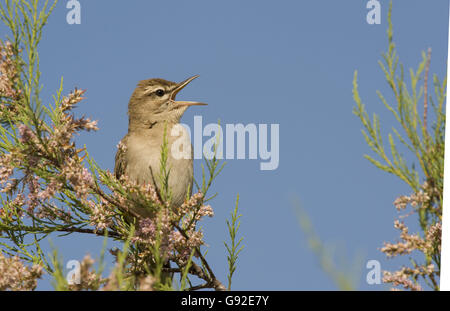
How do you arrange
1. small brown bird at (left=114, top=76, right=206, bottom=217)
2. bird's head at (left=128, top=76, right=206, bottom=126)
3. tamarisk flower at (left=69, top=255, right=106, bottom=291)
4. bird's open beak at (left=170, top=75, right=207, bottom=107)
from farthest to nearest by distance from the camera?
bird's head at (left=128, top=76, right=206, bottom=126) < bird's open beak at (left=170, top=75, right=207, bottom=107) < small brown bird at (left=114, top=76, right=206, bottom=217) < tamarisk flower at (left=69, top=255, right=106, bottom=291)

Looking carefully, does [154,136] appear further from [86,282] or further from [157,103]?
[86,282]

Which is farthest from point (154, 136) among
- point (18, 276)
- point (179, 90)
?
point (18, 276)

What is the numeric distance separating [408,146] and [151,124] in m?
4.36

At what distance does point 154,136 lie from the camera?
25.1 ft

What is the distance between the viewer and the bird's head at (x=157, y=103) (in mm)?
8187

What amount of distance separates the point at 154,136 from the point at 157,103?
2.68 feet

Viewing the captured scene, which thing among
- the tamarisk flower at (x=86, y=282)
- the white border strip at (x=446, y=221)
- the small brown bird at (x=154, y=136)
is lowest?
the tamarisk flower at (x=86, y=282)

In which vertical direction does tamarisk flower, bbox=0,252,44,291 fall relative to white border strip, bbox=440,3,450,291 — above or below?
below

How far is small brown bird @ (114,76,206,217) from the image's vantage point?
730 centimetres

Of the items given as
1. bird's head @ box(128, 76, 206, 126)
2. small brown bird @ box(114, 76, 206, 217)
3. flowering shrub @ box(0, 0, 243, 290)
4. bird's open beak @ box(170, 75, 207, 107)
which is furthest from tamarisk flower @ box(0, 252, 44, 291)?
bird's open beak @ box(170, 75, 207, 107)

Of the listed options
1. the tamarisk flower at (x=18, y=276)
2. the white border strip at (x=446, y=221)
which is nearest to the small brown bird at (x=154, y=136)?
the tamarisk flower at (x=18, y=276)

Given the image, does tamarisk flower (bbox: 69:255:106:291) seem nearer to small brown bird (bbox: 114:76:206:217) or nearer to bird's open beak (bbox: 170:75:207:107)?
small brown bird (bbox: 114:76:206:217)

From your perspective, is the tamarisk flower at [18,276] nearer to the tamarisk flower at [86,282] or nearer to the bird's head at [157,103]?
the tamarisk flower at [86,282]
